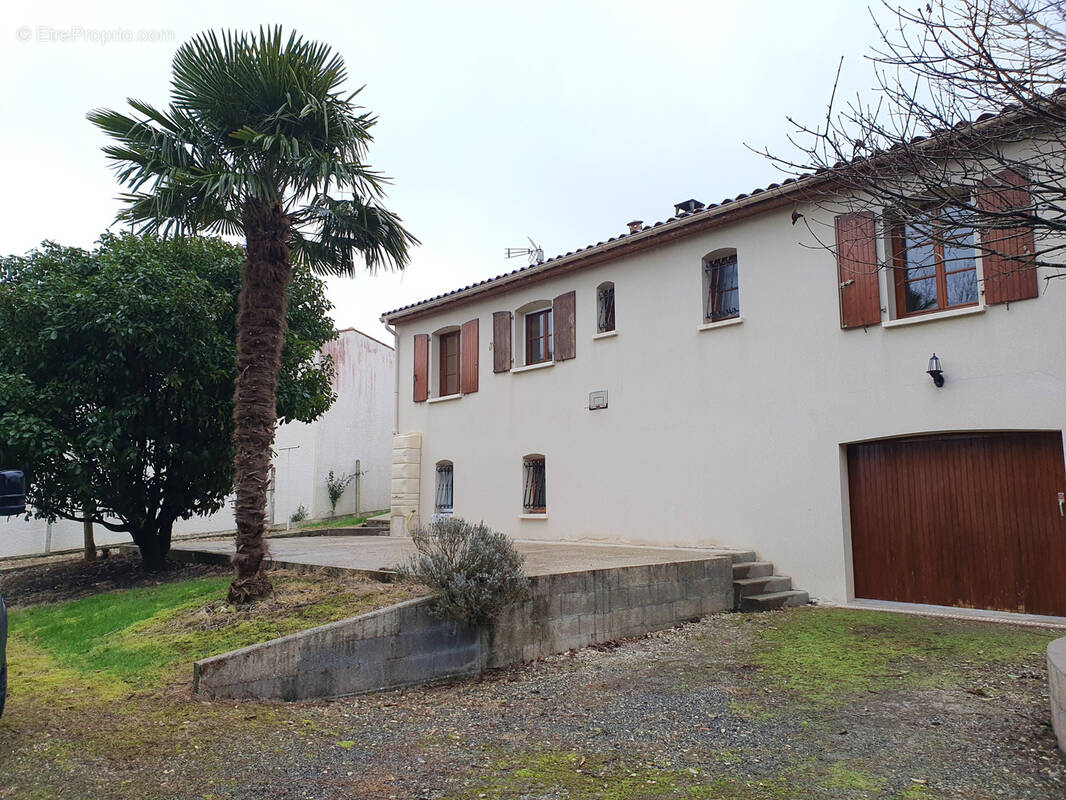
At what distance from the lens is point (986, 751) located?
493 cm

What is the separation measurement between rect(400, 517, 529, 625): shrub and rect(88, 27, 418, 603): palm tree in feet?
6.35

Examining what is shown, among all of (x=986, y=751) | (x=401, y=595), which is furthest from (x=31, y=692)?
(x=986, y=751)

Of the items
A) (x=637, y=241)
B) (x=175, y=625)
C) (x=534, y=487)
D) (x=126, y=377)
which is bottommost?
(x=175, y=625)

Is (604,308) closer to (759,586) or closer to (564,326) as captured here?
(564,326)

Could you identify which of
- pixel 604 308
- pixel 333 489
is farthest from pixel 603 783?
pixel 333 489

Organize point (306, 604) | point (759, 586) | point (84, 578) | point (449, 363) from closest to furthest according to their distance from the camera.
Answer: point (306, 604)
point (759, 586)
point (84, 578)
point (449, 363)

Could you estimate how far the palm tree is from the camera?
8062 mm

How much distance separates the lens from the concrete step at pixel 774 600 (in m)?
10.0

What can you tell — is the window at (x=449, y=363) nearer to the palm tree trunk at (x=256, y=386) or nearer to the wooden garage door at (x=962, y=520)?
the palm tree trunk at (x=256, y=386)

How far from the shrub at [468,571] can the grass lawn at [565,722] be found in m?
0.54

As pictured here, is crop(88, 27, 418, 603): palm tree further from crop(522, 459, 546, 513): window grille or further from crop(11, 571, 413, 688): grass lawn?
crop(522, 459, 546, 513): window grille

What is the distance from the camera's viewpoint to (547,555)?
1101 cm

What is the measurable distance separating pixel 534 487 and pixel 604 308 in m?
3.56

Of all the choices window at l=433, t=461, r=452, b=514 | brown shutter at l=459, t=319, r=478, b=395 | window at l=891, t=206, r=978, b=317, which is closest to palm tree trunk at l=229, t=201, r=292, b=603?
window at l=891, t=206, r=978, b=317
